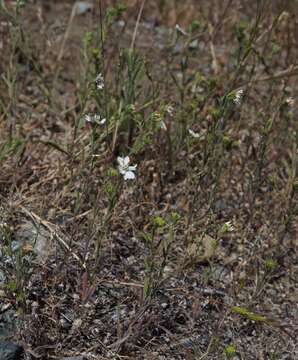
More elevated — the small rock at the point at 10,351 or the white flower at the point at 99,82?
the white flower at the point at 99,82

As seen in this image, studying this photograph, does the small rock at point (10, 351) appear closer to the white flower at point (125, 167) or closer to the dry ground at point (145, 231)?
the dry ground at point (145, 231)

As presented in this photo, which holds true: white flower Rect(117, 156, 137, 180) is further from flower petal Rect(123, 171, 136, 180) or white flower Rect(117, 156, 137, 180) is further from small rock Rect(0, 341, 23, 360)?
small rock Rect(0, 341, 23, 360)

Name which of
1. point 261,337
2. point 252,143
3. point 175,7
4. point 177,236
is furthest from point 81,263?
point 175,7

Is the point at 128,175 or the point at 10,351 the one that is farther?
the point at 128,175

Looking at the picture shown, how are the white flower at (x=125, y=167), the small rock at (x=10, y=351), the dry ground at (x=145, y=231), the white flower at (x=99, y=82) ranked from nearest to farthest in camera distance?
the small rock at (x=10, y=351) → the dry ground at (x=145, y=231) → the white flower at (x=125, y=167) → the white flower at (x=99, y=82)

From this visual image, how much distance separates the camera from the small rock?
201 centimetres

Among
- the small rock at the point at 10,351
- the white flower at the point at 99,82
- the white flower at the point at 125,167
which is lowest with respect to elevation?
the small rock at the point at 10,351

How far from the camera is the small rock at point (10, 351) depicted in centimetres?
201

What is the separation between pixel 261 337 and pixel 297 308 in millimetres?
248

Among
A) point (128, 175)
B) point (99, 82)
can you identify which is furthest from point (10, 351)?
point (99, 82)

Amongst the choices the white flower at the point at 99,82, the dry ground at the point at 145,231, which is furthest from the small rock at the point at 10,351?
the white flower at the point at 99,82

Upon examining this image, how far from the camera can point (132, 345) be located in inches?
84.0

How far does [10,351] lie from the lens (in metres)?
2.02

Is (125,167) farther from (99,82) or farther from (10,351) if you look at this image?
(10,351)
